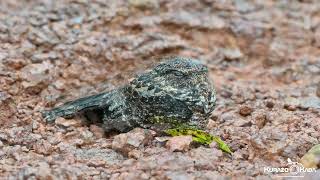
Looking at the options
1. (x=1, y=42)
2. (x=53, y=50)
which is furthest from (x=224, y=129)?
(x=1, y=42)

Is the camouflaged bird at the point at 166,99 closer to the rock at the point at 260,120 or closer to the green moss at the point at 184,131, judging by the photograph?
the green moss at the point at 184,131

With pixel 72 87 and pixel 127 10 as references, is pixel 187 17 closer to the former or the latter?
pixel 127 10

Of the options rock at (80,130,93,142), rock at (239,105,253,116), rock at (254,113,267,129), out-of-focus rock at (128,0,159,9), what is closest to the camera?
rock at (80,130,93,142)

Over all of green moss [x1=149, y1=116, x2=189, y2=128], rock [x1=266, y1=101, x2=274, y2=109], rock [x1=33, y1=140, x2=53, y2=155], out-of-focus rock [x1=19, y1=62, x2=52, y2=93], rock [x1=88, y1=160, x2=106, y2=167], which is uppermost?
out-of-focus rock [x1=19, y1=62, x2=52, y2=93]

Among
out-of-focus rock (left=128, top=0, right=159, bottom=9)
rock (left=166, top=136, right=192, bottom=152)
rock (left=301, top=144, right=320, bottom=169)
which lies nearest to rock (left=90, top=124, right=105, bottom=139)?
rock (left=166, top=136, right=192, bottom=152)

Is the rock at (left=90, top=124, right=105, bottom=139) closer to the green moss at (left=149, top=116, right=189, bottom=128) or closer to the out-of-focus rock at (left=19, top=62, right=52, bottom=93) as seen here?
the green moss at (left=149, top=116, right=189, bottom=128)

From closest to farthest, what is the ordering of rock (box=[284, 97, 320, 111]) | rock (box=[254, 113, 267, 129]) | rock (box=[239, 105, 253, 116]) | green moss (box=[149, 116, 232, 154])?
green moss (box=[149, 116, 232, 154]) → rock (box=[254, 113, 267, 129]) → rock (box=[239, 105, 253, 116]) → rock (box=[284, 97, 320, 111])
